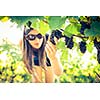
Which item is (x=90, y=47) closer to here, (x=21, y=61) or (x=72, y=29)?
(x=72, y=29)

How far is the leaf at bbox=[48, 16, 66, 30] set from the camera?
281 cm

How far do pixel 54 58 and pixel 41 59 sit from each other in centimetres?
11

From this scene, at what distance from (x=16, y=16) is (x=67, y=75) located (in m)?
0.66

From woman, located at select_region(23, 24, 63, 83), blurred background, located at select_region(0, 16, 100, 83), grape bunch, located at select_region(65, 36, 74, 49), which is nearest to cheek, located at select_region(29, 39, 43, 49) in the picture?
woman, located at select_region(23, 24, 63, 83)

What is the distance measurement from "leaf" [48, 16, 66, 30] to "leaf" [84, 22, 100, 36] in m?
0.22

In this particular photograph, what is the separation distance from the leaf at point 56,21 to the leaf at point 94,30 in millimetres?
220

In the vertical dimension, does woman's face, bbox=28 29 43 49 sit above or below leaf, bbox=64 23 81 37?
below

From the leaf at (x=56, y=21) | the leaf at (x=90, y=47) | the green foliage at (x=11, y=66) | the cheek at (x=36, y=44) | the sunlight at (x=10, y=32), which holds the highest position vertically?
the leaf at (x=56, y=21)

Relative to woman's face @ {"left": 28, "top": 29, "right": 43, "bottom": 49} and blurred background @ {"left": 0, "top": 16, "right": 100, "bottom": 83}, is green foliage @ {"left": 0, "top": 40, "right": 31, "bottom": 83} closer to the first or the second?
blurred background @ {"left": 0, "top": 16, "right": 100, "bottom": 83}

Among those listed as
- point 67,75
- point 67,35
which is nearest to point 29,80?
point 67,75

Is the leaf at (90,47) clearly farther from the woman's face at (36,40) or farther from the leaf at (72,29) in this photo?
the woman's face at (36,40)

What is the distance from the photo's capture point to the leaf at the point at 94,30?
2.81m

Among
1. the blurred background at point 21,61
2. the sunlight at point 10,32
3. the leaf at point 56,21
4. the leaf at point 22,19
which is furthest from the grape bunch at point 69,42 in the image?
the sunlight at point 10,32
